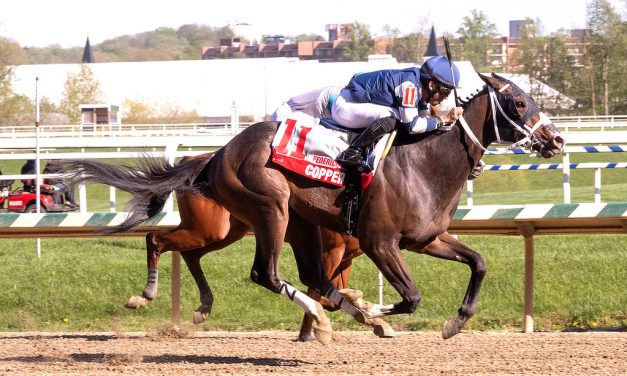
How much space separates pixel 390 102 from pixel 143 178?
1.68 m

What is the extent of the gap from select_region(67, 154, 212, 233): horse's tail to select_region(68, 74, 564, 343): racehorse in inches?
15.5

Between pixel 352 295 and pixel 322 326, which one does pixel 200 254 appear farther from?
pixel 322 326

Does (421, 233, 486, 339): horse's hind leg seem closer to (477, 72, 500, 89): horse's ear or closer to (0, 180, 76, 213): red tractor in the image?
(477, 72, 500, 89): horse's ear

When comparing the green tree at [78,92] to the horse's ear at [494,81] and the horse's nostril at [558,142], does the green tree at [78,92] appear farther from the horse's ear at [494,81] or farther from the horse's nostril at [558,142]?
the horse's nostril at [558,142]

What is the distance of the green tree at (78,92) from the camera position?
50.1 m

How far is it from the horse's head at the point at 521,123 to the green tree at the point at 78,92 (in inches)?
1767

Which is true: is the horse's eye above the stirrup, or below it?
above

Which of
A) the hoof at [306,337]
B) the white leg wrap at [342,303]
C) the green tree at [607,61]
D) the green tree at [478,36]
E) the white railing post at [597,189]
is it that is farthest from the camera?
the green tree at [478,36]

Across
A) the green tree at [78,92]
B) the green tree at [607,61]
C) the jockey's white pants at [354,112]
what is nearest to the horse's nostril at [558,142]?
the jockey's white pants at [354,112]

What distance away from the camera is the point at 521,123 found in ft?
19.4

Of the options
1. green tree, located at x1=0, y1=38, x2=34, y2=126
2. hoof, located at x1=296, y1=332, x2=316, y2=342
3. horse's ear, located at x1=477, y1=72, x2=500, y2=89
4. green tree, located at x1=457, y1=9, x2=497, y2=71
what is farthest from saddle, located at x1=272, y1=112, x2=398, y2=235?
green tree, located at x1=457, y1=9, x2=497, y2=71

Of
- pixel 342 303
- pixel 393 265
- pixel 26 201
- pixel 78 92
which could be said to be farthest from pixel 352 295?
pixel 78 92

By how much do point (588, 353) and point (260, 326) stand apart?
2.93 m

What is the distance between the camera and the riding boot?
5.79m
